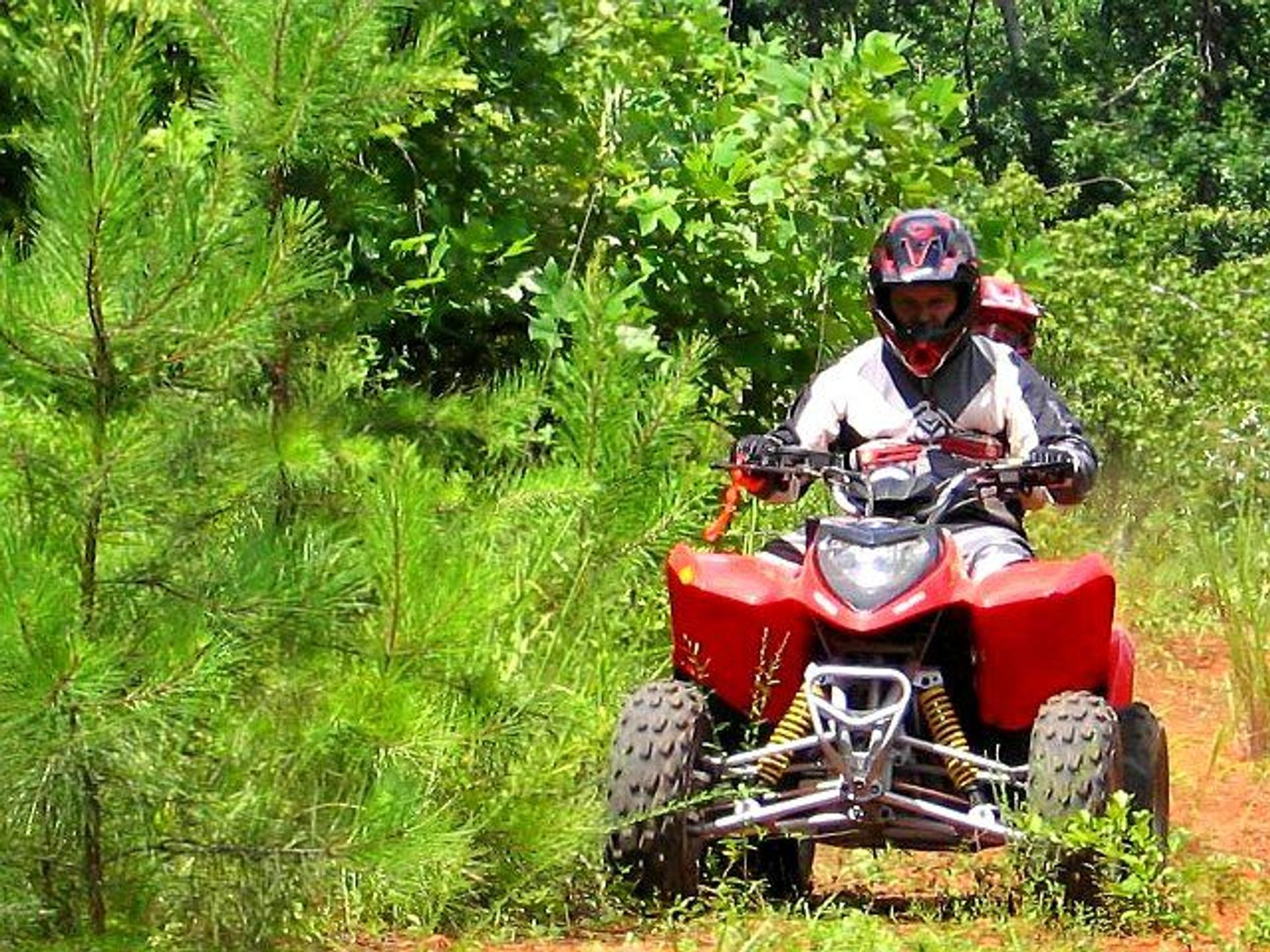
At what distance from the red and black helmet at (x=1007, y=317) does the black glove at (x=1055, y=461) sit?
1541mm

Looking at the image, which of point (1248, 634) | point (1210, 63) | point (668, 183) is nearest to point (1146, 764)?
point (1248, 634)

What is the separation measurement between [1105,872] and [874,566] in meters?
0.81

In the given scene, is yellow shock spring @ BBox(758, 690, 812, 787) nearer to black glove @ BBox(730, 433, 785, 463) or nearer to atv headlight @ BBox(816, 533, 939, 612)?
atv headlight @ BBox(816, 533, 939, 612)

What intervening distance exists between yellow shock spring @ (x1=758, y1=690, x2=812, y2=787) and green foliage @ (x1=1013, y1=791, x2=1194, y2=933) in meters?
0.57

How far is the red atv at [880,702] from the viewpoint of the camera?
546 centimetres

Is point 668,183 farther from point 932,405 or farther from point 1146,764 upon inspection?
point 1146,764

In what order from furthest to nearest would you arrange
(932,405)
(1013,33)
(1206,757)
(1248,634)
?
(1013,33) < (1206,757) < (1248,634) < (932,405)

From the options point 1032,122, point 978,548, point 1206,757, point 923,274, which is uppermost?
point 923,274

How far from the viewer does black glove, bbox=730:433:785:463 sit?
237 inches

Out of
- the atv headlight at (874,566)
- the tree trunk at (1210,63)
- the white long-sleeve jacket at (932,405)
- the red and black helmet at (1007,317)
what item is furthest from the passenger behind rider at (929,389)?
the tree trunk at (1210,63)

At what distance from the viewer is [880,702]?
18.2 feet

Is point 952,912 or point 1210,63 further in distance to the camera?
point 1210,63

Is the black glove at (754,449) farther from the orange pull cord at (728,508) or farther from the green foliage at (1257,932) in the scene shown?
the green foliage at (1257,932)

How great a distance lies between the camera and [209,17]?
14.5ft
